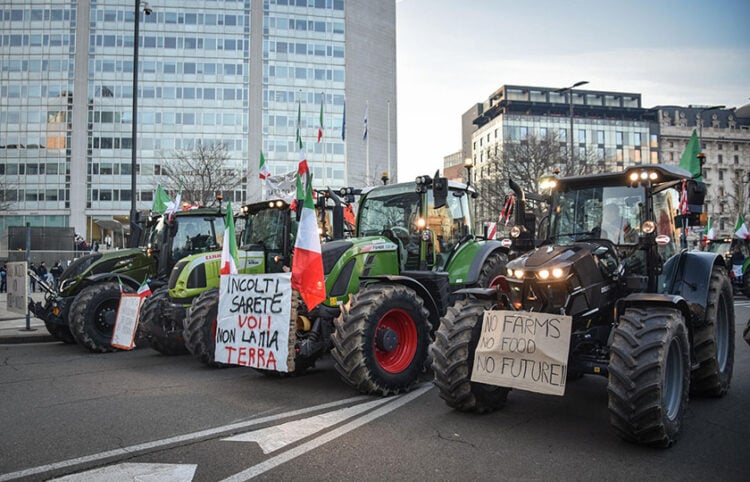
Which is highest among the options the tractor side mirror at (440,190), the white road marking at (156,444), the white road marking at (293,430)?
the tractor side mirror at (440,190)

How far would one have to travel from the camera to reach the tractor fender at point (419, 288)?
24.5 ft

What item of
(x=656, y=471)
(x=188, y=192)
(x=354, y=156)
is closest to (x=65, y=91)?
(x=354, y=156)

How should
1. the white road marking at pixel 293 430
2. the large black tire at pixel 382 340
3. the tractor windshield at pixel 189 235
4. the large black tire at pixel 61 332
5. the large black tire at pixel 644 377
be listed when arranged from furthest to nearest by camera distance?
the large black tire at pixel 61 332 < the tractor windshield at pixel 189 235 < the large black tire at pixel 382 340 < the white road marking at pixel 293 430 < the large black tire at pixel 644 377

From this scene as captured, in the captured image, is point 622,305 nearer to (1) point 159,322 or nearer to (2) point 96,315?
(1) point 159,322

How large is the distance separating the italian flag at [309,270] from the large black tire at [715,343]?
170 inches

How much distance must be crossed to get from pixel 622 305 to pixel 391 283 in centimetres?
296

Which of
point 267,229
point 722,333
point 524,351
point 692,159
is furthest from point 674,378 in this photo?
point 267,229

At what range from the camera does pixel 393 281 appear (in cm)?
756

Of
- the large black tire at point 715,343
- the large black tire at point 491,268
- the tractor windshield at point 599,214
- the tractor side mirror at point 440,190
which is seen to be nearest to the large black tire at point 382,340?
the tractor side mirror at point 440,190

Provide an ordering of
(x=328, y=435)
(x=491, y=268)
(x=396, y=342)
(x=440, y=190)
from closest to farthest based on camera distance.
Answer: (x=328, y=435) → (x=396, y=342) → (x=440, y=190) → (x=491, y=268)

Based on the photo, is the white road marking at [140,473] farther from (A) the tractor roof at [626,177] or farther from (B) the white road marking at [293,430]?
(A) the tractor roof at [626,177]

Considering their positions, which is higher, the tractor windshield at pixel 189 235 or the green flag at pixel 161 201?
the green flag at pixel 161 201

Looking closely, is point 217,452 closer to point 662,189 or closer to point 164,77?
point 662,189

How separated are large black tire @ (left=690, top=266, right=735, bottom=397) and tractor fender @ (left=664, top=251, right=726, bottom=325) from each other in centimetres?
18
